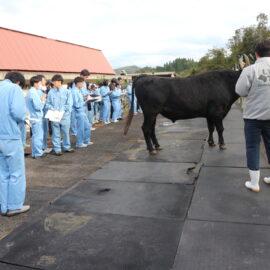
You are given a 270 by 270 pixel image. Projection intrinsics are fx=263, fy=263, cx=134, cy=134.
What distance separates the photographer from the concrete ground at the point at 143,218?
7.13 ft

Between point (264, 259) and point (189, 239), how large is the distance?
614 millimetres

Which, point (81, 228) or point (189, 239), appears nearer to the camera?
point (189, 239)

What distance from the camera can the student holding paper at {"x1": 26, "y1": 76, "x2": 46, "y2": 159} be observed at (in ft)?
18.5

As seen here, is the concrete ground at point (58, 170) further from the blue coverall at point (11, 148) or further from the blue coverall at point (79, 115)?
the blue coverall at point (79, 115)

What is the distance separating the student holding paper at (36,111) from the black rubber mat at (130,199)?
7.89 ft

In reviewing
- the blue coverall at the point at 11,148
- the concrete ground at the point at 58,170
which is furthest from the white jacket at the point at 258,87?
the concrete ground at the point at 58,170

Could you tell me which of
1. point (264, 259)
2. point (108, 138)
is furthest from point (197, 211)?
point (108, 138)

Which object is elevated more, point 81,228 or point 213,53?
point 213,53

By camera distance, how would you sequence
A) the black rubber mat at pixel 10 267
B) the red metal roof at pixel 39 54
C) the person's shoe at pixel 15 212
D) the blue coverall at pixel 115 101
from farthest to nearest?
the blue coverall at pixel 115 101, the red metal roof at pixel 39 54, the person's shoe at pixel 15 212, the black rubber mat at pixel 10 267

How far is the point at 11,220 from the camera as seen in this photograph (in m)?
3.06

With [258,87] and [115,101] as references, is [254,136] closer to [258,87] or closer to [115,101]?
[258,87]

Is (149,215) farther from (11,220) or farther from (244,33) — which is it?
(244,33)

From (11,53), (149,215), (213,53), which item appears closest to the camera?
(149,215)

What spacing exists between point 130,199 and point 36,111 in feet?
11.6
